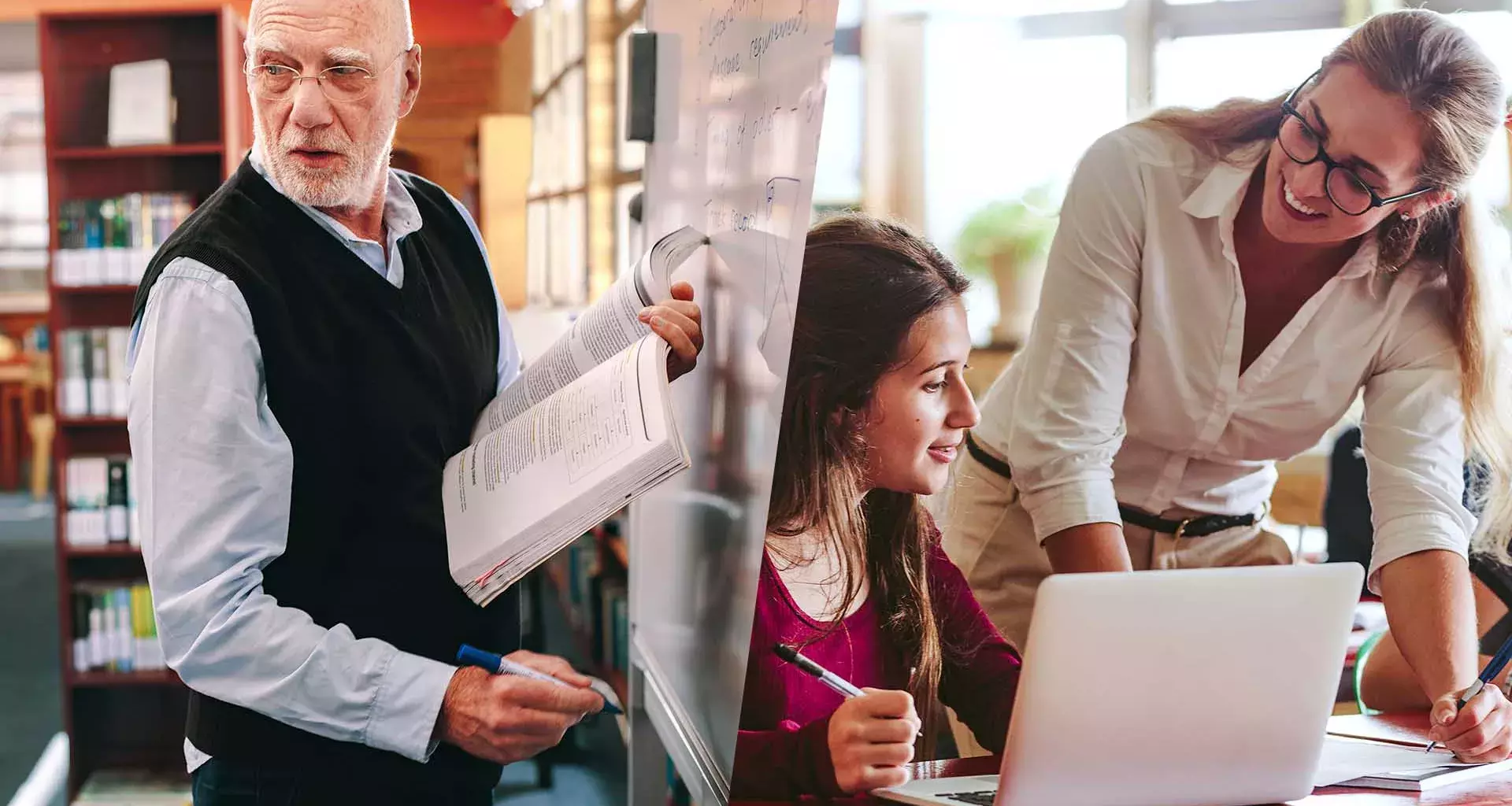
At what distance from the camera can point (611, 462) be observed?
923 mm

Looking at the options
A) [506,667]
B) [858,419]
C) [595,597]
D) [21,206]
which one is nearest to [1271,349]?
[858,419]

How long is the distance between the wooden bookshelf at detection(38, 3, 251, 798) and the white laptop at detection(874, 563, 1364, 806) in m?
3.45

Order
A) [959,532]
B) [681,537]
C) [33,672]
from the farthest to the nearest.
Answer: [33,672], [681,537], [959,532]

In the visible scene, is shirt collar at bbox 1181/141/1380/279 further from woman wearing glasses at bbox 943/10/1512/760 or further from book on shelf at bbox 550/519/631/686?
book on shelf at bbox 550/519/631/686

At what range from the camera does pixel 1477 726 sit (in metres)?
0.96

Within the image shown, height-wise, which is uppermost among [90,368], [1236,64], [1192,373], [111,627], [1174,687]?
[1236,64]

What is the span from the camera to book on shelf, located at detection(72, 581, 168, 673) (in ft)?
12.0

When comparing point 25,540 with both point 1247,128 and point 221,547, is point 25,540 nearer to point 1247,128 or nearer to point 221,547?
point 221,547

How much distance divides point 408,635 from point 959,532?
2.00 feet

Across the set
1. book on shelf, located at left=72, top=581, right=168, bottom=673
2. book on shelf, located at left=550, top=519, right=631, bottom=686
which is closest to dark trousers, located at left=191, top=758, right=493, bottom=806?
book on shelf, located at left=550, top=519, right=631, bottom=686

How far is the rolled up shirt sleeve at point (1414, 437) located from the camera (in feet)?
2.91

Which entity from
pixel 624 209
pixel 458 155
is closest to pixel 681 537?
pixel 624 209

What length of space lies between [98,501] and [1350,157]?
3.72 meters

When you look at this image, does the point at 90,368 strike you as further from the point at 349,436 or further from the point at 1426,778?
the point at 1426,778
